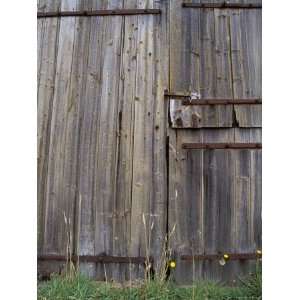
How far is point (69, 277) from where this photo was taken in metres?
2.96

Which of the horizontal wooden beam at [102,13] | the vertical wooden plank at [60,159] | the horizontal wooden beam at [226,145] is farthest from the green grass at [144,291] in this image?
the horizontal wooden beam at [102,13]

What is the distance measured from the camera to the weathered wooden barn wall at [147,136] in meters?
3.11

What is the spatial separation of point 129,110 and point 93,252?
122cm

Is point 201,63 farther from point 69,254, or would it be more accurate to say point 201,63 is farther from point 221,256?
point 69,254

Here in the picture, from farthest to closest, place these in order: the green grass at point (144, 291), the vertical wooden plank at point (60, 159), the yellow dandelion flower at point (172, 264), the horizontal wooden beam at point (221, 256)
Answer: the vertical wooden plank at point (60, 159) < the horizontal wooden beam at point (221, 256) < the yellow dandelion flower at point (172, 264) < the green grass at point (144, 291)

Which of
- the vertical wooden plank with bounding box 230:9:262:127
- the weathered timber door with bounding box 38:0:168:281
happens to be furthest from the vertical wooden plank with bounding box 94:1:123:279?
the vertical wooden plank with bounding box 230:9:262:127

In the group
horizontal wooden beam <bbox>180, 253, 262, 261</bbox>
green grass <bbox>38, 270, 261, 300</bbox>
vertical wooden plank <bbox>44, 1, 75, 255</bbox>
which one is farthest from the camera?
vertical wooden plank <bbox>44, 1, 75, 255</bbox>

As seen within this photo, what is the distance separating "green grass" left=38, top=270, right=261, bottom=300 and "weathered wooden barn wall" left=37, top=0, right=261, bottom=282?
0.55 feet

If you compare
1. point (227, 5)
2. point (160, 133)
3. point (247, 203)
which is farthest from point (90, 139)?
point (227, 5)

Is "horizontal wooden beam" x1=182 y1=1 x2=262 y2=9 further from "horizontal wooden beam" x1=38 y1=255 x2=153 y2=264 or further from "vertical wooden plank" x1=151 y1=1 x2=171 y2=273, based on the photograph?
"horizontal wooden beam" x1=38 y1=255 x2=153 y2=264

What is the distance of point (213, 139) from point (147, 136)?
55cm

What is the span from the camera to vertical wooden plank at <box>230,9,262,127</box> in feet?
10.3

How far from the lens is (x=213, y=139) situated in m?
3.14

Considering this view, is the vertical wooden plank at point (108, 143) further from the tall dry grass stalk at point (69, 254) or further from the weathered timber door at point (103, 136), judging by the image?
the tall dry grass stalk at point (69, 254)
